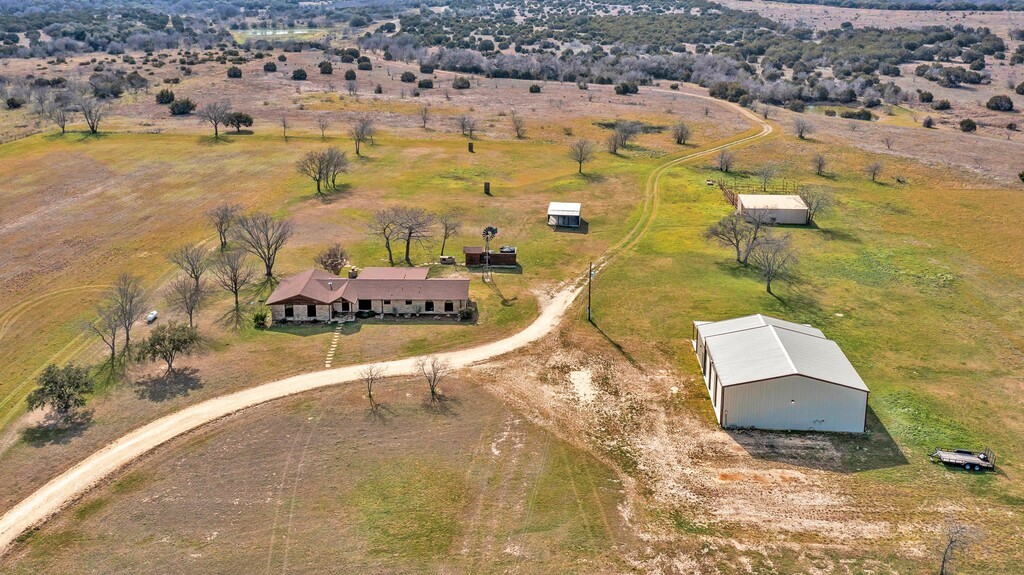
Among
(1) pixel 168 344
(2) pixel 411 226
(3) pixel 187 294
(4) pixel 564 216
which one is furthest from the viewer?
(4) pixel 564 216

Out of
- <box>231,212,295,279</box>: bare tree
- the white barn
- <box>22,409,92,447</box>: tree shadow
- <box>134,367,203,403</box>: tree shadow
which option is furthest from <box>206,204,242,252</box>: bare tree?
the white barn

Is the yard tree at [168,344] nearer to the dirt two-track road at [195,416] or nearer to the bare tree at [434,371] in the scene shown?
the dirt two-track road at [195,416]

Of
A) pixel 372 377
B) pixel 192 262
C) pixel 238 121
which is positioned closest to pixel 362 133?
pixel 238 121

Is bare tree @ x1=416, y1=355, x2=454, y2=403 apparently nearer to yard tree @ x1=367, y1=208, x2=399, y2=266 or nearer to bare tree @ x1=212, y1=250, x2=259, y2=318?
bare tree @ x1=212, y1=250, x2=259, y2=318

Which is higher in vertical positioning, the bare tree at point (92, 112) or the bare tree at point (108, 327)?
Result: the bare tree at point (92, 112)

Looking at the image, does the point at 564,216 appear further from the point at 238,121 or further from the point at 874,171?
the point at 238,121

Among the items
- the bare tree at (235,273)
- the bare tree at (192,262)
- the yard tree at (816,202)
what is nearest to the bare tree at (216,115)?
the bare tree at (192,262)

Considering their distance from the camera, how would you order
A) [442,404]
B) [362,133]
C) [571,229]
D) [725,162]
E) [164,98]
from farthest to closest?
[164,98] → [362,133] → [725,162] → [571,229] → [442,404]

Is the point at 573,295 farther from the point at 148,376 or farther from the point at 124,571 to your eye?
the point at 124,571
